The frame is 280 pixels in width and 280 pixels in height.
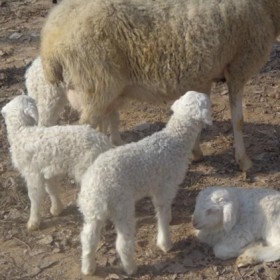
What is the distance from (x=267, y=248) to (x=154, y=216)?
1.02 metres

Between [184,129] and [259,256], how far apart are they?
41.1 inches

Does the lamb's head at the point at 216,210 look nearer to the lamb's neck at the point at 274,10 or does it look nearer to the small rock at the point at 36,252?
the small rock at the point at 36,252

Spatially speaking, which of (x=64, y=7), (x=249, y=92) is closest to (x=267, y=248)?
A: (x=64, y=7)

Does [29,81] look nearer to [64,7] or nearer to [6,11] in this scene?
[64,7]

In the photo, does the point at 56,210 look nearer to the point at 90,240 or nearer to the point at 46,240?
the point at 46,240

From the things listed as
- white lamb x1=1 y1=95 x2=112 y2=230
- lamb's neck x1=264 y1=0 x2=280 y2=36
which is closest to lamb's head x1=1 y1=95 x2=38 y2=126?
white lamb x1=1 y1=95 x2=112 y2=230

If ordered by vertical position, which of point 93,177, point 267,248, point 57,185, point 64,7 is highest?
point 64,7

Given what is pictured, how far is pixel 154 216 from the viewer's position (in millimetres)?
5504

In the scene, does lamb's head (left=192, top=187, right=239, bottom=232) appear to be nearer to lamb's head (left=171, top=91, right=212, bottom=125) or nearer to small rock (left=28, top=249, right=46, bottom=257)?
lamb's head (left=171, top=91, right=212, bottom=125)

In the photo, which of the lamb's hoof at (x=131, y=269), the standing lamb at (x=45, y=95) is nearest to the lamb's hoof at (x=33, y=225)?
the lamb's hoof at (x=131, y=269)

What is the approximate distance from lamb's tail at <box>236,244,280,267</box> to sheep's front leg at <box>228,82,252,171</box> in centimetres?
137

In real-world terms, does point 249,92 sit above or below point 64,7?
below

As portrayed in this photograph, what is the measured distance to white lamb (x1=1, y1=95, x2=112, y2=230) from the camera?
→ 16.1ft

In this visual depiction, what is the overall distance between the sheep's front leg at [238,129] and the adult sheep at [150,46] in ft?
0.22
